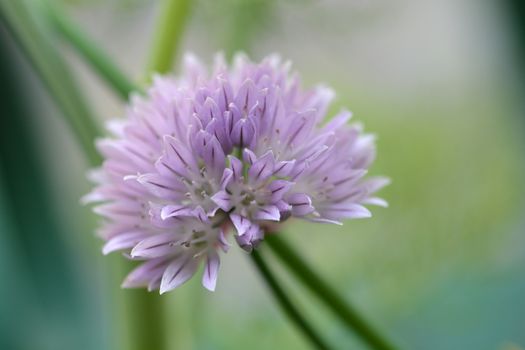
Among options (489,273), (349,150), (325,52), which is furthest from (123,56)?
(349,150)

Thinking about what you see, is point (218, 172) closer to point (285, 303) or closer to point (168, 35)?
point (285, 303)

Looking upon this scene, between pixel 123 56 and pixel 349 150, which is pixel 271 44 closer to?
pixel 123 56

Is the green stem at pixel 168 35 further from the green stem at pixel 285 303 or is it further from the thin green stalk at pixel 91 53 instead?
the green stem at pixel 285 303

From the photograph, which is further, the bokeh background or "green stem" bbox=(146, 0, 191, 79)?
the bokeh background

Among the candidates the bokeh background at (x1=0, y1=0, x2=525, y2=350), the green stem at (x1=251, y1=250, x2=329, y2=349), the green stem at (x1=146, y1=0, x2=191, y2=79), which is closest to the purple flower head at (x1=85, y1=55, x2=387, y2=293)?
the green stem at (x1=251, y1=250, x2=329, y2=349)

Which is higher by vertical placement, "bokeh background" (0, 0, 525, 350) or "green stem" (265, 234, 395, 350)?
"bokeh background" (0, 0, 525, 350)

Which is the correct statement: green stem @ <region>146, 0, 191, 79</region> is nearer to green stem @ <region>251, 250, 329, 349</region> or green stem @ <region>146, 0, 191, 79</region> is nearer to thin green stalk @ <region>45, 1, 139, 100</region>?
thin green stalk @ <region>45, 1, 139, 100</region>
